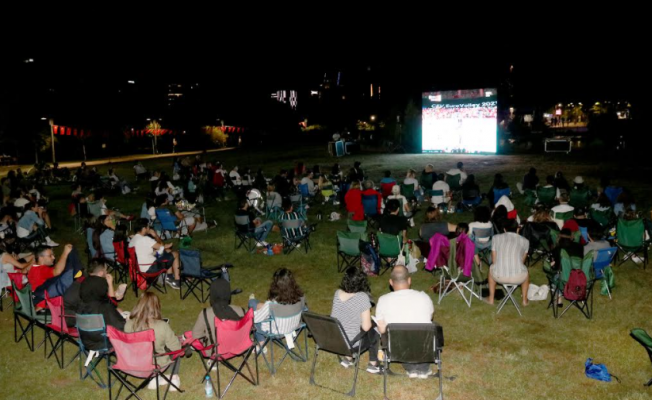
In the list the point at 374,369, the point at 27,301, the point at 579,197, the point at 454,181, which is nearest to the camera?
the point at 374,369

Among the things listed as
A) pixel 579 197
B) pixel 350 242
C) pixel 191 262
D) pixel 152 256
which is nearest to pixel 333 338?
pixel 191 262

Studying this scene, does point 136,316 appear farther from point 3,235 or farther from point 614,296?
point 3,235

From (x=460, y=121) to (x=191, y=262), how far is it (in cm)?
2538

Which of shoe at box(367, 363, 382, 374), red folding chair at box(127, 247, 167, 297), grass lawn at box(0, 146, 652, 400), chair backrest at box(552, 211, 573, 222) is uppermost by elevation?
chair backrest at box(552, 211, 573, 222)

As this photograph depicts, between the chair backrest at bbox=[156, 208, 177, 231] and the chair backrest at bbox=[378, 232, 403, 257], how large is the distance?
16.3 ft

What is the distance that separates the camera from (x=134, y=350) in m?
5.02

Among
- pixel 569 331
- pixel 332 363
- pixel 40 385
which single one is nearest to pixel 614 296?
pixel 569 331

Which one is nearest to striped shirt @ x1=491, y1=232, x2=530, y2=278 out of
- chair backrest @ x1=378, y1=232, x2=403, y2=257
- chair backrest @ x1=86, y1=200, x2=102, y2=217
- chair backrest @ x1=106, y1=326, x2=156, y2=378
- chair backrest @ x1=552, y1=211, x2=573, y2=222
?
chair backrest @ x1=378, y1=232, x2=403, y2=257

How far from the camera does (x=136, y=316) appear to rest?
5.41m

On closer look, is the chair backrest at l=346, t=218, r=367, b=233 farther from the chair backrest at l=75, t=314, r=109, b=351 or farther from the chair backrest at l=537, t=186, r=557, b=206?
the chair backrest at l=537, t=186, r=557, b=206

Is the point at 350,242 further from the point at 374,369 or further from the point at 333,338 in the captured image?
the point at 333,338

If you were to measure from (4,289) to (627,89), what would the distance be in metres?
49.1

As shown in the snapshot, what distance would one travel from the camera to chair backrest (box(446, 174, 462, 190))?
15813mm

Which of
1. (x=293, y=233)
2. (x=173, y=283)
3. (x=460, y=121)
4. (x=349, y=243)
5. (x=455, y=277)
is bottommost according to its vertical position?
(x=173, y=283)
